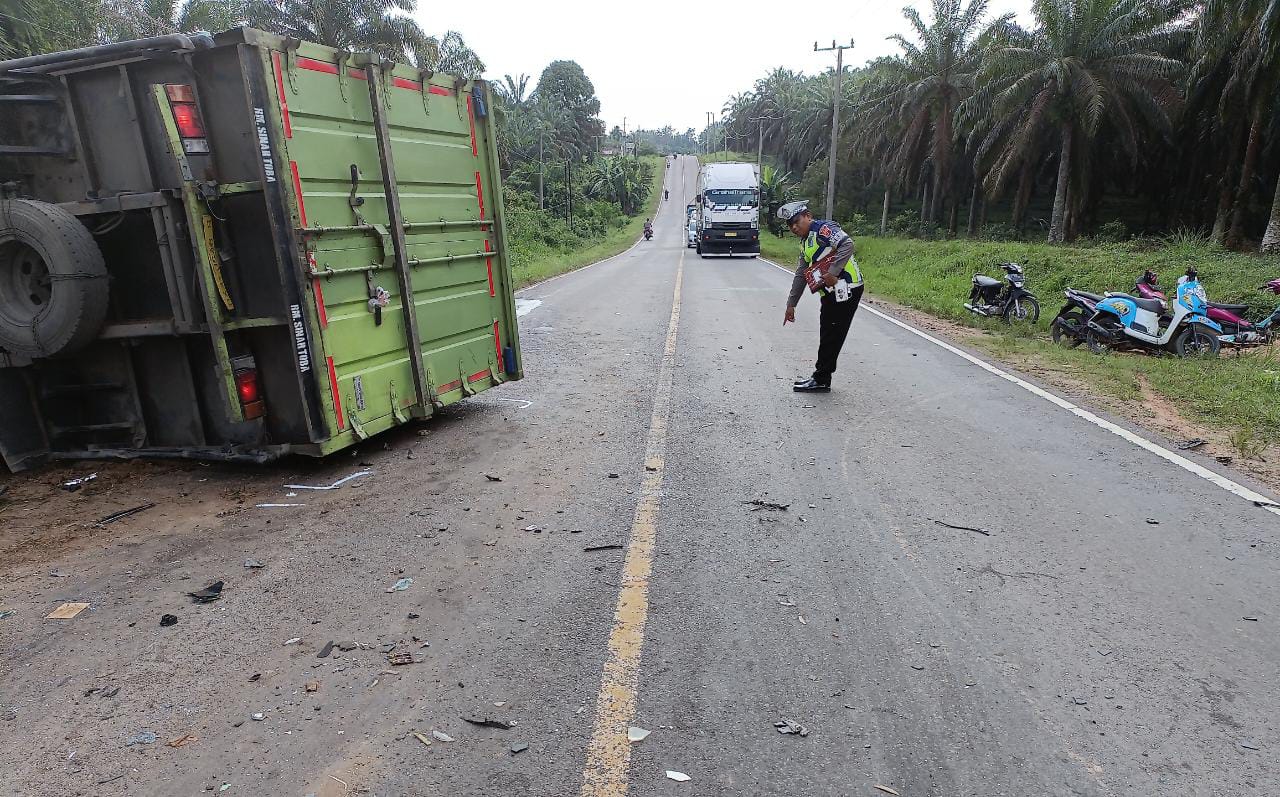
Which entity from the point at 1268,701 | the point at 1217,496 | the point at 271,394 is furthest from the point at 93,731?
the point at 1217,496

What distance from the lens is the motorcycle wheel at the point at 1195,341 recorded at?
Answer: 958 cm

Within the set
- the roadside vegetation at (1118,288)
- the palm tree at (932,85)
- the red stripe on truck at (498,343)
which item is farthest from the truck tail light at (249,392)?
the palm tree at (932,85)

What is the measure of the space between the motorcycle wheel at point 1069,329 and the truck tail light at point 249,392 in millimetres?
10395

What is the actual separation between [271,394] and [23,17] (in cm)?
1696

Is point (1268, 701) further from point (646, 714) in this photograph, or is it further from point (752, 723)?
point (646, 714)

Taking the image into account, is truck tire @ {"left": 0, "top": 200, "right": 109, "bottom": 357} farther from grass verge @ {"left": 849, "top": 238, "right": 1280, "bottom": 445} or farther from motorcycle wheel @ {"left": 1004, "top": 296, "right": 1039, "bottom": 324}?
motorcycle wheel @ {"left": 1004, "top": 296, "right": 1039, "bottom": 324}

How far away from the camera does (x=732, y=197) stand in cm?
3091

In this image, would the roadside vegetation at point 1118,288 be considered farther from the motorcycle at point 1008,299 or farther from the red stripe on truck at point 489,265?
the red stripe on truck at point 489,265

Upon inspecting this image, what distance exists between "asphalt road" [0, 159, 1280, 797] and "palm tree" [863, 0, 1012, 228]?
31797 millimetres

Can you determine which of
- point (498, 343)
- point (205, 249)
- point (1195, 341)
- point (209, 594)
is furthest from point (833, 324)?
point (1195, 341)

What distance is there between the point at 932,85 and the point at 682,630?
3650 centimetres

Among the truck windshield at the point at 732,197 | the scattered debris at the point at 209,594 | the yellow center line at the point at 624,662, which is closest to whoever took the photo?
the yellow center line at the point at 624,662

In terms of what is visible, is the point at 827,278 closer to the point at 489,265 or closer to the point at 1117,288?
the point at 489,265

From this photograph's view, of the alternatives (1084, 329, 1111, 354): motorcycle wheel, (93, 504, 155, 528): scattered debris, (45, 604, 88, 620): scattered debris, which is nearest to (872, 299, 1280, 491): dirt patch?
(1084, 329, 1111, 354): motorcycle wheel
